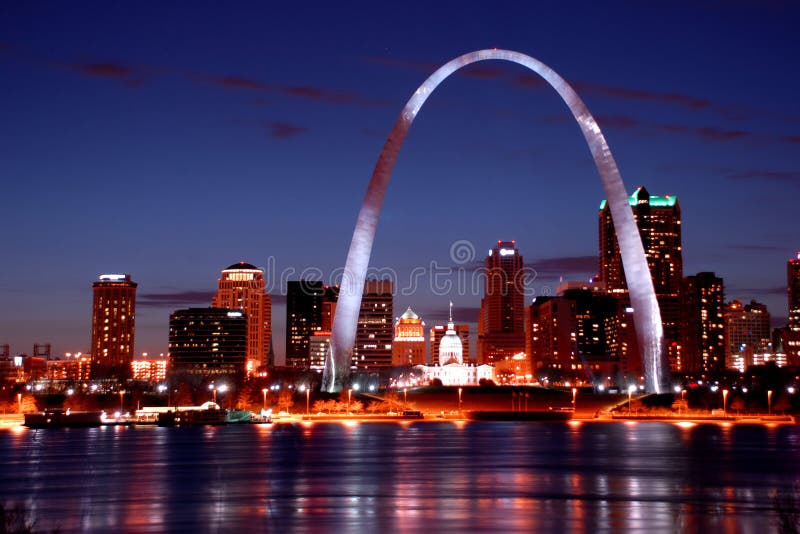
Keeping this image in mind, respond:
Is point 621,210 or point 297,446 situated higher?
point 621,210

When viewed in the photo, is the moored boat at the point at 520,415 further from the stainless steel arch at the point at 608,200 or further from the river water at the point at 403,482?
the river water at the point at 403,482

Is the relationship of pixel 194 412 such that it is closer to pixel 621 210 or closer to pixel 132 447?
pixel 132 447

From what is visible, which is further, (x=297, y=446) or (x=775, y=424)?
(x=775, y=424)

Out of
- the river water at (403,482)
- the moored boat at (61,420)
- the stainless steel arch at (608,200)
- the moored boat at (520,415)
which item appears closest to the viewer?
the river water at (403,482)

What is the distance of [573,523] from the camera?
27.2m

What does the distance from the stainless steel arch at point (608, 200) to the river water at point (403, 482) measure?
1182cm

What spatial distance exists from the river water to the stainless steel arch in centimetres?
1182

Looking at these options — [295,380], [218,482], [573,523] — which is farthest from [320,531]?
[295,380]

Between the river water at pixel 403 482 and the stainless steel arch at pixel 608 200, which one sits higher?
the stainless steel arch at pixel 608 200

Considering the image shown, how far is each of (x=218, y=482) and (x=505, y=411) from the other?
58.2m

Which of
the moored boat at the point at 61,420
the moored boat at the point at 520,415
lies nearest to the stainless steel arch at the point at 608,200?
the moored boat at the point at 520,415

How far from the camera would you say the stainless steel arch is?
237 feet

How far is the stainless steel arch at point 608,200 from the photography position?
7231 centimetres

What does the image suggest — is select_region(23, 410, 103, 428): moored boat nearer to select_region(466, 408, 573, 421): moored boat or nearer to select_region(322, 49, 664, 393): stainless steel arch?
select_region(322, 49, 664, 393): stainless steel arch
